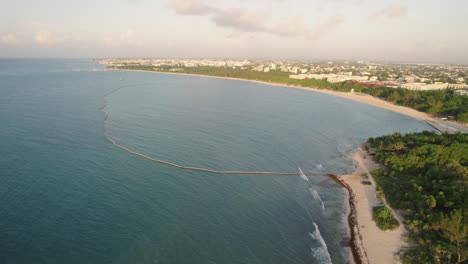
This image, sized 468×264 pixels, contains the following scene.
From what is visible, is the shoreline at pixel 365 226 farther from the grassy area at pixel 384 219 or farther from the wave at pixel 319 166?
the wave at pixel 319 166

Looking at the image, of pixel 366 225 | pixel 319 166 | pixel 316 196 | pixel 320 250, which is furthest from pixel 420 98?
pixel 320 250

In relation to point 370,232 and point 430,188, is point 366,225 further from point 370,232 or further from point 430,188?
point 430,188

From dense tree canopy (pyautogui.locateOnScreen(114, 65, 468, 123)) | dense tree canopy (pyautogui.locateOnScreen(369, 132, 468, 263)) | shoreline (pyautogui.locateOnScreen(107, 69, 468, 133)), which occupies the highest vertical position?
dense tree canopy (pyautogui.locateOnScreen(369, 132, 468, 263))

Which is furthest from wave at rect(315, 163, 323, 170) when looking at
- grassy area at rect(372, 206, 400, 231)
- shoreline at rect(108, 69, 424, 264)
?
grassy area at rect(372, 206, 400, 231)

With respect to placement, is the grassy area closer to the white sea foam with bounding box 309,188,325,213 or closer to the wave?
the white sea foam with bounding box 309,188,325,213

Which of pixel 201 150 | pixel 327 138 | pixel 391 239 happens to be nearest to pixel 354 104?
pixel 327 138

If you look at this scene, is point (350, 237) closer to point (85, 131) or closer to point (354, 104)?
point (85, 131)
